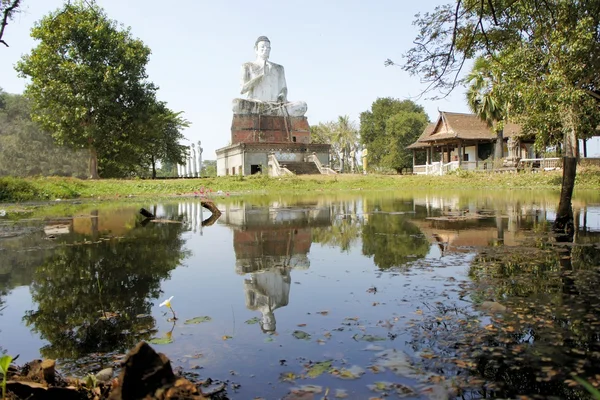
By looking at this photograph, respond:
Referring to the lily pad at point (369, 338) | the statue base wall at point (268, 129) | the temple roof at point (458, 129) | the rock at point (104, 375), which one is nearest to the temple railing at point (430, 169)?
the temple roof at point (458, 129)

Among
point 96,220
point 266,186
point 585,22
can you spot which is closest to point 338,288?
point 585,22

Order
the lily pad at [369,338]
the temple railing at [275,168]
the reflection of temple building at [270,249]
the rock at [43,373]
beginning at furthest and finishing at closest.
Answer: the temple railing at [275,168] < the reflection of temple building at [270,249] < the lily pad at [369,338] < the rock at [43,373]

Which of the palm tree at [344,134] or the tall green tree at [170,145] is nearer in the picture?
the tall green tree at [170,145]

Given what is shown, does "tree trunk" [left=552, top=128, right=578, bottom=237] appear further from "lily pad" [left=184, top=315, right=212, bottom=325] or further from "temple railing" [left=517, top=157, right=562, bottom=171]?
"temple railing" [left=517, top=157, right=562, bottom=171]

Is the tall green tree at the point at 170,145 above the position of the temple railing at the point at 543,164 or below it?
above

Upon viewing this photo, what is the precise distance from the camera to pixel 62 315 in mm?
5160

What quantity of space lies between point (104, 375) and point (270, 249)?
5728 mm

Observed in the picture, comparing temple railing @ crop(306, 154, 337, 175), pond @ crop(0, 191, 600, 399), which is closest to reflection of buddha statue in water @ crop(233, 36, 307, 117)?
temple railing @ crop(306, 154, 337, 175)

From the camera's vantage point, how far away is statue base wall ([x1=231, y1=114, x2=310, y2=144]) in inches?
1817

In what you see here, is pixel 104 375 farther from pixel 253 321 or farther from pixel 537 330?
pixel 537 330

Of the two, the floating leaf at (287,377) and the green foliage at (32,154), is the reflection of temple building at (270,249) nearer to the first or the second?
the floating leaf at (287,377)

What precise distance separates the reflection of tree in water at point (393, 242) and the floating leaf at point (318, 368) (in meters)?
3.73

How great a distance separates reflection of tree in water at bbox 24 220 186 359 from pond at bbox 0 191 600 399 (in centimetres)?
3

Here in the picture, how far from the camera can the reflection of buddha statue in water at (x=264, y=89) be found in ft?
154
